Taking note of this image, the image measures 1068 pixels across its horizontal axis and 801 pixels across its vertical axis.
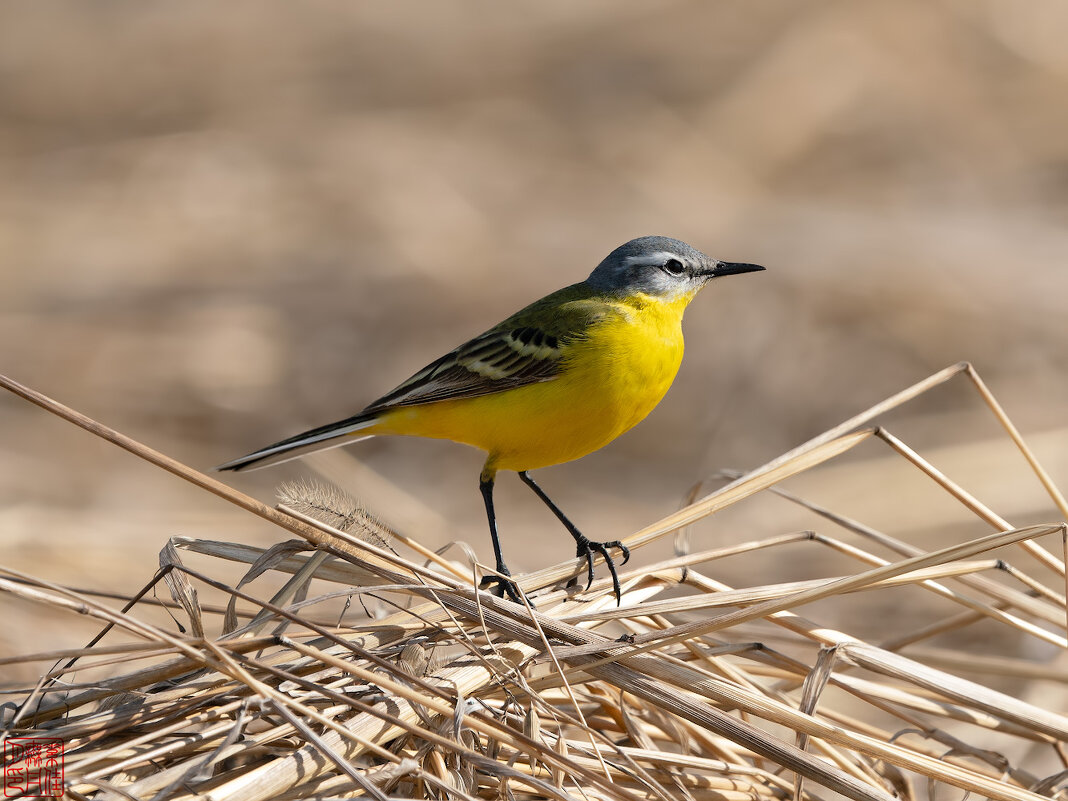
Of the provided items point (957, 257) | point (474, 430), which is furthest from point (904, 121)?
point (474, 430)

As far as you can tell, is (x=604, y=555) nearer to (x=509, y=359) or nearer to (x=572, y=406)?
(x=572, y=406)

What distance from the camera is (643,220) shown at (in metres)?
10.4

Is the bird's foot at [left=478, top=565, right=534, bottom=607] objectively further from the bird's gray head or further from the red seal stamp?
the bird's gray head

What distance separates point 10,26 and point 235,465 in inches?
383

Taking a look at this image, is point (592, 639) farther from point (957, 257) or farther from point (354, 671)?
point (957, 257)

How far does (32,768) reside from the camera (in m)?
2.54

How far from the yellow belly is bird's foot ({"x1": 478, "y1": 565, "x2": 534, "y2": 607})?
59 cm

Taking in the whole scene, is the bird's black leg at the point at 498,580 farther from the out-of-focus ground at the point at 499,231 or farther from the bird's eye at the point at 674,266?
the out-of-focus ground at the point at 499,231

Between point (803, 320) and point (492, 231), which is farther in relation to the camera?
point (492, 231)

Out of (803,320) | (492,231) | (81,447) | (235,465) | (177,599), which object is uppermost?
(492,231)

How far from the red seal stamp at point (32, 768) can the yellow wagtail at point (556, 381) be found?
5.17ft

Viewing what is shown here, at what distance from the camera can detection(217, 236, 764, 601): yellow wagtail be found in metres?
4.48

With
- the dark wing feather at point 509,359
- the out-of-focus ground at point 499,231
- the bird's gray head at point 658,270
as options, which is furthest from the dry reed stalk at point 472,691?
the out-of-focus ground at point 499,231

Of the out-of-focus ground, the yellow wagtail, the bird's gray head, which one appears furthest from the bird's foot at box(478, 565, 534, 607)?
the out-of-focus ground
